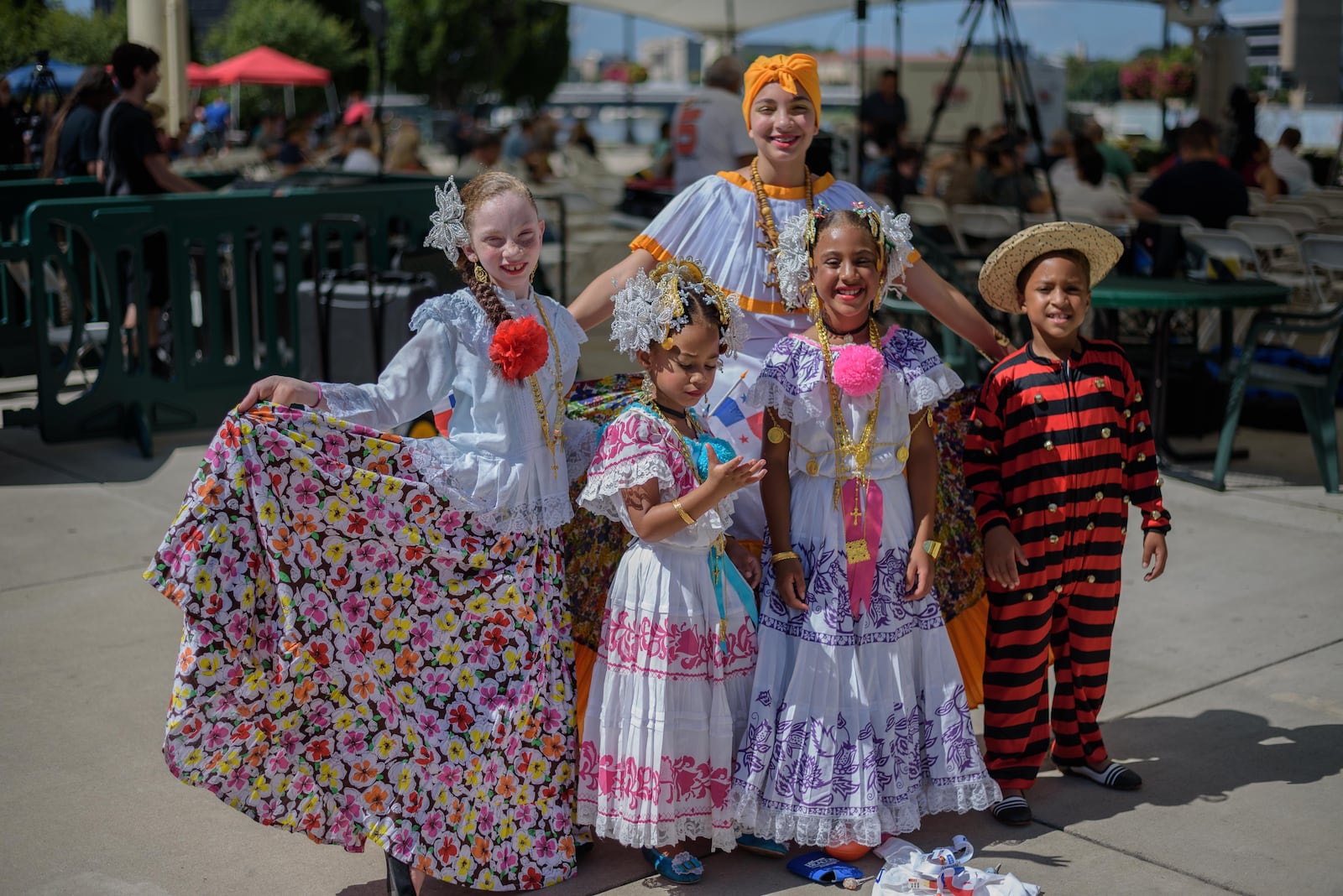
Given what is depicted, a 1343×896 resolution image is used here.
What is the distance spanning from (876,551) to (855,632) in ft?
0.69

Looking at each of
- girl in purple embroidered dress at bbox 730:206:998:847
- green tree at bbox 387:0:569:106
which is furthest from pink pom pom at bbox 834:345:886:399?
green tree at bbox 387:0:569:106

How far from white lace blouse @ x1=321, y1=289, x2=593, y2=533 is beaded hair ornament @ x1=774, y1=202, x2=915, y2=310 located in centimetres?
68

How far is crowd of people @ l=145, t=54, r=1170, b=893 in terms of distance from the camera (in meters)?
3.05

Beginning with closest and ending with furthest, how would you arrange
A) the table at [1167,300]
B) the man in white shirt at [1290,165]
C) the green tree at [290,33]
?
the table at [1167,300], the man in white shirt at [1290,165], the green tree at [290,33]

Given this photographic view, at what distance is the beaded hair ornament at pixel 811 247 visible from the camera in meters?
3.40

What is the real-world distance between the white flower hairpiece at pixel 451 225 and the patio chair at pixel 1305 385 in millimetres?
4810

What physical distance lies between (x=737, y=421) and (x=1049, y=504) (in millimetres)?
873

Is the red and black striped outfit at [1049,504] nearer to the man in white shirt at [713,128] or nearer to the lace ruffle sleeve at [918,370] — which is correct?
the lace ruffle sleeve at [918,370]

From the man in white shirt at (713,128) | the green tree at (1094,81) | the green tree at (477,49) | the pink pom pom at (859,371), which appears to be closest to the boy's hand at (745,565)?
the pink pom pom at (859,371)

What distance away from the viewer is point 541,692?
3277 millimetres

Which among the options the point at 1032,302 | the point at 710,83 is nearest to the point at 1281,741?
the point at 1032,302

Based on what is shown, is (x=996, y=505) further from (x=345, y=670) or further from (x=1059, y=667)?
(x=345, y=670)

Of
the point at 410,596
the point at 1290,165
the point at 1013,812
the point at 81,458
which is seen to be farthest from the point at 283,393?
the point at 1290,165

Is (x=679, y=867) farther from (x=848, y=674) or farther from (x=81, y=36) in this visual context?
(x=81, y=36)
